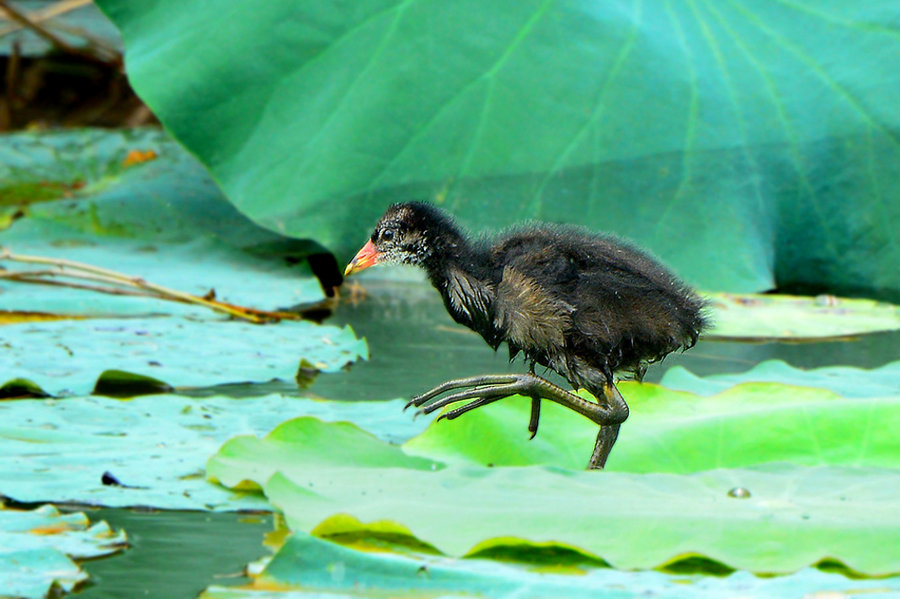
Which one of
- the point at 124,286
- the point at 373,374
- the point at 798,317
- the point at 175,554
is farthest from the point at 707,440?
the point at 124,286

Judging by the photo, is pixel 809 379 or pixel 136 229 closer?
pixel 809 379

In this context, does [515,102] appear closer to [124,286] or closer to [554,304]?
[124,286]

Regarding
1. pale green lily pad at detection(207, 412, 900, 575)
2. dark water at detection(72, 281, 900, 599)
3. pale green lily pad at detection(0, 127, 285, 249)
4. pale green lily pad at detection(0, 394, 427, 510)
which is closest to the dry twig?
dark water at detection(72, 281, 900, 599)

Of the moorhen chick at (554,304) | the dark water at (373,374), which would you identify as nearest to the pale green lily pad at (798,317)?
the dark water at (373,374)

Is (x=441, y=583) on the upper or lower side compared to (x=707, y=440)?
lower

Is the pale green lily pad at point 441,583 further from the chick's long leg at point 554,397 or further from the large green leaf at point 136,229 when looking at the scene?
the large green leaf at point 136,229

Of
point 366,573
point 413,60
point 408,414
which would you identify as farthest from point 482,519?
point 413,60

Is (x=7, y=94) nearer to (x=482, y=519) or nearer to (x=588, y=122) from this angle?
(x=588, y=122)
